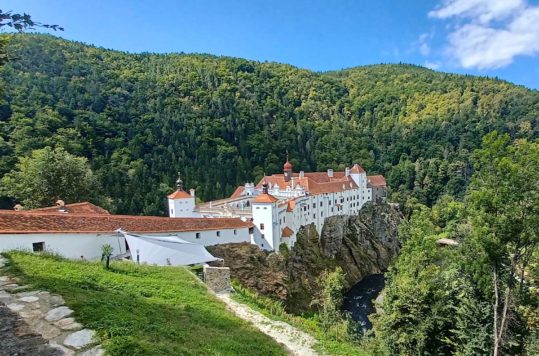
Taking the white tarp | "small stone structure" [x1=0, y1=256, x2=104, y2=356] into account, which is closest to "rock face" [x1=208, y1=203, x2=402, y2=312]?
the white tarp

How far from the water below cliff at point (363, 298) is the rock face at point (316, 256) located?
1752 millimetres

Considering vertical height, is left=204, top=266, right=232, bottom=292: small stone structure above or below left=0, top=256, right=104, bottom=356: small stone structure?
below

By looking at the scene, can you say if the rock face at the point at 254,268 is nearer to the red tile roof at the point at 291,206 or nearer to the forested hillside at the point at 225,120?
the red tile roof at the point at 291,206

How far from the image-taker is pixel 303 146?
116 meters

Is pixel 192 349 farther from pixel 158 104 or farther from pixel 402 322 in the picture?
pixel 158 104

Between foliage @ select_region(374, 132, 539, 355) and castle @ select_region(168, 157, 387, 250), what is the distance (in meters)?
24.9

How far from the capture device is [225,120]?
11200 centimetres

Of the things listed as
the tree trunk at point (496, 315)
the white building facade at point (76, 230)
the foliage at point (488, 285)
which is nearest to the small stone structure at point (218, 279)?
the white building facade at point (76, 230)

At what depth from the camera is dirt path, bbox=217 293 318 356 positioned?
1186 centimetres

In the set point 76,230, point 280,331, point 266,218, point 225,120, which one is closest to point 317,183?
point 266,218

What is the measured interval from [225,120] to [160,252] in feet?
300

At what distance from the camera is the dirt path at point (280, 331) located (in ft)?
38.9

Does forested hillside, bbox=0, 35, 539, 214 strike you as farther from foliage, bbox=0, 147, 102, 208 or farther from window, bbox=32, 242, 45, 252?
window, bbox=32, 242, 45, 252

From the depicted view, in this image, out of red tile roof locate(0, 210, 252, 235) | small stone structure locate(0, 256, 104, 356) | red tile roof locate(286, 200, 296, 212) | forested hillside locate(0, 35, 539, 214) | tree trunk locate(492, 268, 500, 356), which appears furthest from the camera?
forested hillside locate(0, 35, 539, 214)
